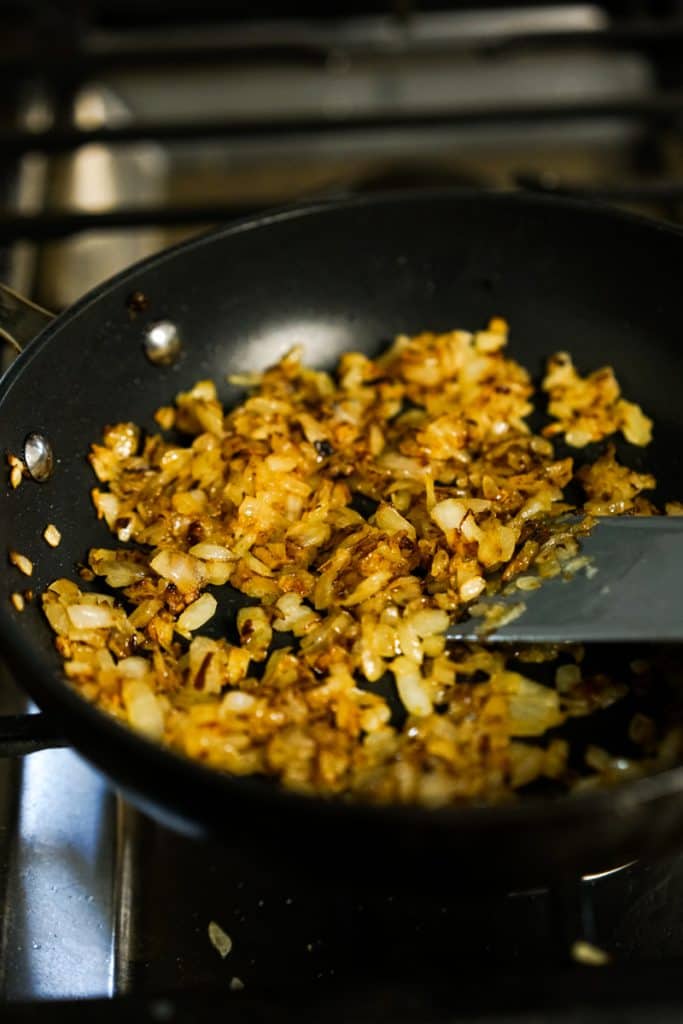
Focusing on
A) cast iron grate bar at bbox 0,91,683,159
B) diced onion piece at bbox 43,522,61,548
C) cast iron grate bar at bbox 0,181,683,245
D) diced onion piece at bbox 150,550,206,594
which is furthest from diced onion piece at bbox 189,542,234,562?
cast iron grate bar at bbox 0,91,683,159

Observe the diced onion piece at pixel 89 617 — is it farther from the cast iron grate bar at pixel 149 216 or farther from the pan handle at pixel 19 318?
the cast iron grate bar at pixel 149 216

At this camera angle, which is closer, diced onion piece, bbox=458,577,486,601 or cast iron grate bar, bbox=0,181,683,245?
diced onion piece, bbox=458,577,486,601

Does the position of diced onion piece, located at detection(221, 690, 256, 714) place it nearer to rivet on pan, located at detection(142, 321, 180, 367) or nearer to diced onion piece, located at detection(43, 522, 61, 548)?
diced onion piece, located at detection(43, 522, 61, 548)

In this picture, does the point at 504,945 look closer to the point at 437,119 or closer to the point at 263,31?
the point at 437,119

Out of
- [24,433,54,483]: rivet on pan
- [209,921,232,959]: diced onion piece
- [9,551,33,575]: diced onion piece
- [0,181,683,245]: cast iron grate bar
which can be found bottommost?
[209,921,232,959]: diced onion piece

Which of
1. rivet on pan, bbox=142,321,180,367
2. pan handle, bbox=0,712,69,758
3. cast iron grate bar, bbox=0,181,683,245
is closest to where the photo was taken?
pan handle, bbox=0,712,69,758

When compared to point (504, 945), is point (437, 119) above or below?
above

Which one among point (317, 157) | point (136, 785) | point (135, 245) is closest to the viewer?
point (136, 785)

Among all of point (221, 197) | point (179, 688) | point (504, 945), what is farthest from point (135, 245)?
point (504, 945)

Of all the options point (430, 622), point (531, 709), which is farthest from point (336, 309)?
point (531, 709)
